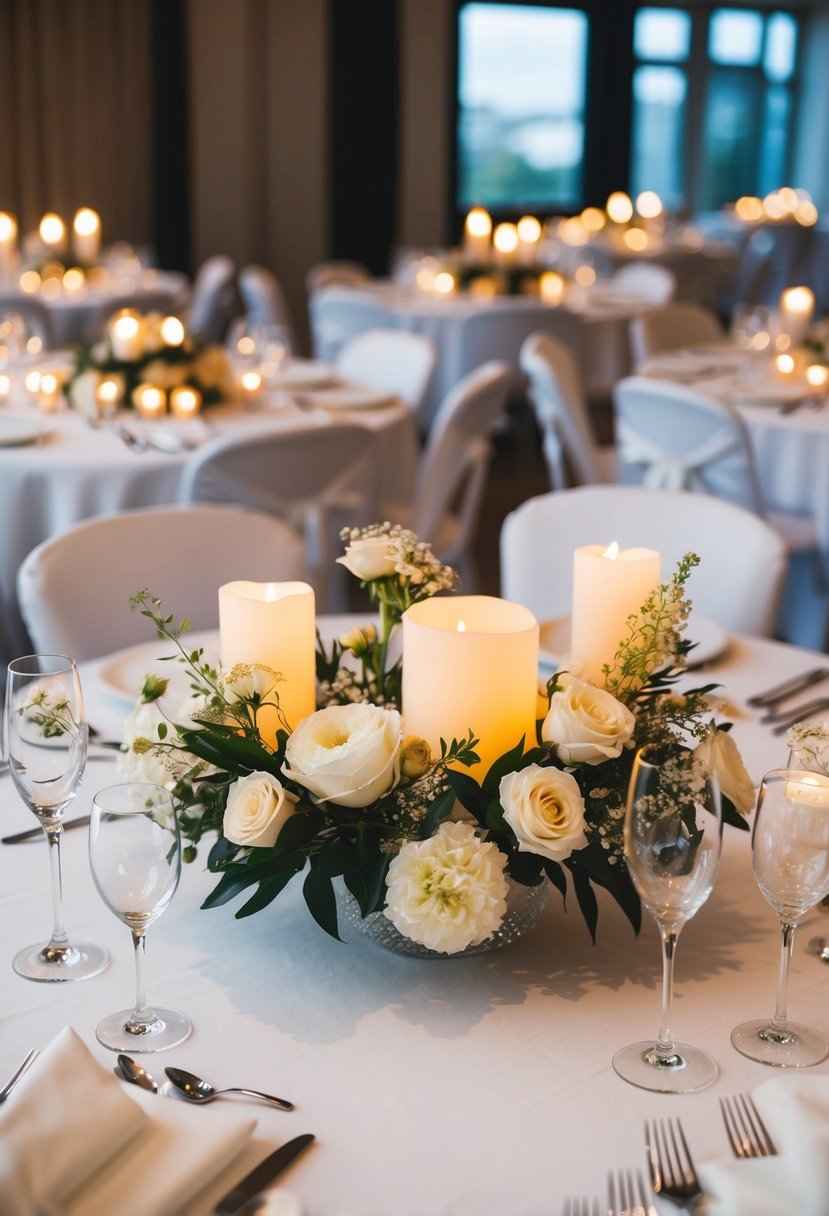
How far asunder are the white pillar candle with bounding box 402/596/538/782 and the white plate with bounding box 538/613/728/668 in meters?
0.55

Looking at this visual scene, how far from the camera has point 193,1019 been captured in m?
1.21

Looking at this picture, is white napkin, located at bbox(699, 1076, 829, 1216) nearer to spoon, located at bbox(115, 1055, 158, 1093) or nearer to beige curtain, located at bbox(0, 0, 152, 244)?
spoon, located at bbox(115, 1055, 158, 1093)

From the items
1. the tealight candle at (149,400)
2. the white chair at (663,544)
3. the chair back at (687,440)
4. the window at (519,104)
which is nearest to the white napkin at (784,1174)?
the white chair at (663,544)

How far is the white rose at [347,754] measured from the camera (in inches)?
47.0

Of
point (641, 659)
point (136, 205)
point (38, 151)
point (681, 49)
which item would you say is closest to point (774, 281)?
point (681, 49)

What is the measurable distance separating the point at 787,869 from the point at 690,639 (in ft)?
2.81

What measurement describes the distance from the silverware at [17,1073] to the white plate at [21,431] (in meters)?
2.48

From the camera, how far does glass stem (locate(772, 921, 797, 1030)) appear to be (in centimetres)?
116

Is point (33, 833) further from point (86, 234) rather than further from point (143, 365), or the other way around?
point (86, 234)

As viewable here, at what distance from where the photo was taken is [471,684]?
127cm

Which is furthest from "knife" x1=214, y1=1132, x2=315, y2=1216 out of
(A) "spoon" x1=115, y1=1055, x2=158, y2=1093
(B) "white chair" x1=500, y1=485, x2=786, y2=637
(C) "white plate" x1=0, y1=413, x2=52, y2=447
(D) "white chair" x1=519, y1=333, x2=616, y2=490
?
(D) "white chair" x1=519, y1=333, x2=616, y2=490

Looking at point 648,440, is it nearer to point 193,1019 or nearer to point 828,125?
point 193,1019

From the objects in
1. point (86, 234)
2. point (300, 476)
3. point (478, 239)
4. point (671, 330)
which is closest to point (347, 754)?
point (300, 476)

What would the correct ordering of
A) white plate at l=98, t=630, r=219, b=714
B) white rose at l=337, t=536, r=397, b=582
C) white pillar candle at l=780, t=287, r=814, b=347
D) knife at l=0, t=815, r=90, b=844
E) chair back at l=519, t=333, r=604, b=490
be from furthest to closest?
white pillar candle at l=780, t=287, r=814, b=347 < chair back at l=519, t=333, r=604, b=490 < white plate at l=98, t=630, r=219, b=714 < knife at l=0, t=815, r=90, b=844 < white rose at l=337, t=536, r=397, b=582
